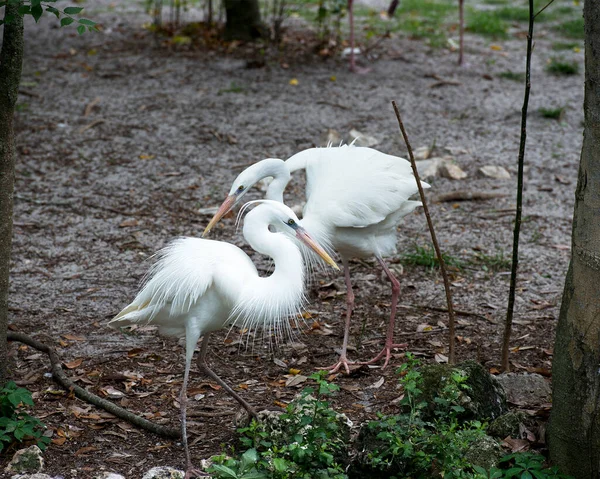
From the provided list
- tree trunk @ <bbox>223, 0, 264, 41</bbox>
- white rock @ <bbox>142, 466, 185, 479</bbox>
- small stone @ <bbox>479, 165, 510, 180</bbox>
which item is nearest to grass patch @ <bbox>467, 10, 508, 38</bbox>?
tree trunk @ <bbox>223, 0, 264, 41</bbox>

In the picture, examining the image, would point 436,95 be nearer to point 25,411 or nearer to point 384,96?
point 384,96

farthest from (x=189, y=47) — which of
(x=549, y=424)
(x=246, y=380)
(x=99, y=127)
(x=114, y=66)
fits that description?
(x=549, y=424)

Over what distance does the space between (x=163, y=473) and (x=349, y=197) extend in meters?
1.99

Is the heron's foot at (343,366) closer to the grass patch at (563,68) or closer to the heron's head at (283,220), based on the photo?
the heron's head at (283,220)

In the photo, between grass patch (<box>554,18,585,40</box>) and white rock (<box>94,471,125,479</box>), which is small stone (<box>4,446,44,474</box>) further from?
grass patch (<box>554,18,585,40</box>)

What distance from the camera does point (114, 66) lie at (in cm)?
947

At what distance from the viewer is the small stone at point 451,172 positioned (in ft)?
22.5

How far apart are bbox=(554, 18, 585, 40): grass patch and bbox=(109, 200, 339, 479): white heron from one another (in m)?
8.62

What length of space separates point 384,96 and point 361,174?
4170mm

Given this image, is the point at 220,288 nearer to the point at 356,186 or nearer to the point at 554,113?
the point at 356,186

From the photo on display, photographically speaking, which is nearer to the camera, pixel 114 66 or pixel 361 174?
pixel 361 174

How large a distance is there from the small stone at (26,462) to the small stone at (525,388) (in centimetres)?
219

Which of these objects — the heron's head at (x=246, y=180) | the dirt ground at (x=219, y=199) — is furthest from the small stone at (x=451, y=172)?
the heron's head at (x=246, y=180)

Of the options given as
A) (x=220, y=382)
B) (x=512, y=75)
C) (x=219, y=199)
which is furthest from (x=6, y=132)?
(x=512, y=75)
